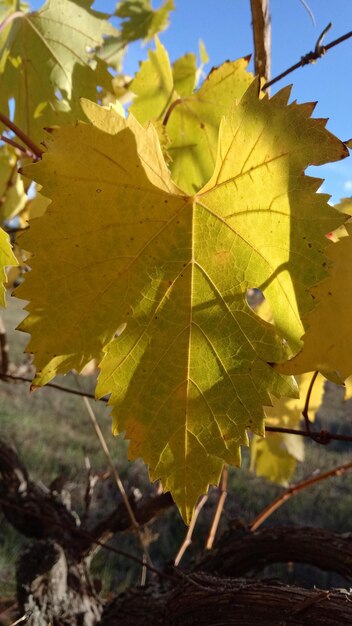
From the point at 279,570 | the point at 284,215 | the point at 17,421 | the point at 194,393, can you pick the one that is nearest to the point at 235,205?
the point at 284,215

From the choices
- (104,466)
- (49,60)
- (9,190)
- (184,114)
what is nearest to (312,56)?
(184,114)

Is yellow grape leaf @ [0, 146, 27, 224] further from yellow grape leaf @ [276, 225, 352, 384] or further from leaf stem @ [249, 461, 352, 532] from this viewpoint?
yellow grape leaf @ [276, 225, 352, 384]

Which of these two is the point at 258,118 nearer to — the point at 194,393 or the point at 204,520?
the point at 194,393

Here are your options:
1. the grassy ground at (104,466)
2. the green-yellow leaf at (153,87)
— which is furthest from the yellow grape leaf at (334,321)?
the grassy ground at (104,466)

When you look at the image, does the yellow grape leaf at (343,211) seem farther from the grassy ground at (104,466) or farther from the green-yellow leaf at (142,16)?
the grassy ground at (104,466)

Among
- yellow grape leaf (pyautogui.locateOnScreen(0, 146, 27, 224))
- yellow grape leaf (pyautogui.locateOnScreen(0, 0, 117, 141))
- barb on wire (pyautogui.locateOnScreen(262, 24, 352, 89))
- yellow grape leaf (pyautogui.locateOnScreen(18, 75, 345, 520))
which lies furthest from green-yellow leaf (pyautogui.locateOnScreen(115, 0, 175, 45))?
yellow grape leaf (pyautogui.locateOnScreen(18, 75, 345, 520))

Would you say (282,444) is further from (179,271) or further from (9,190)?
(9,190)
